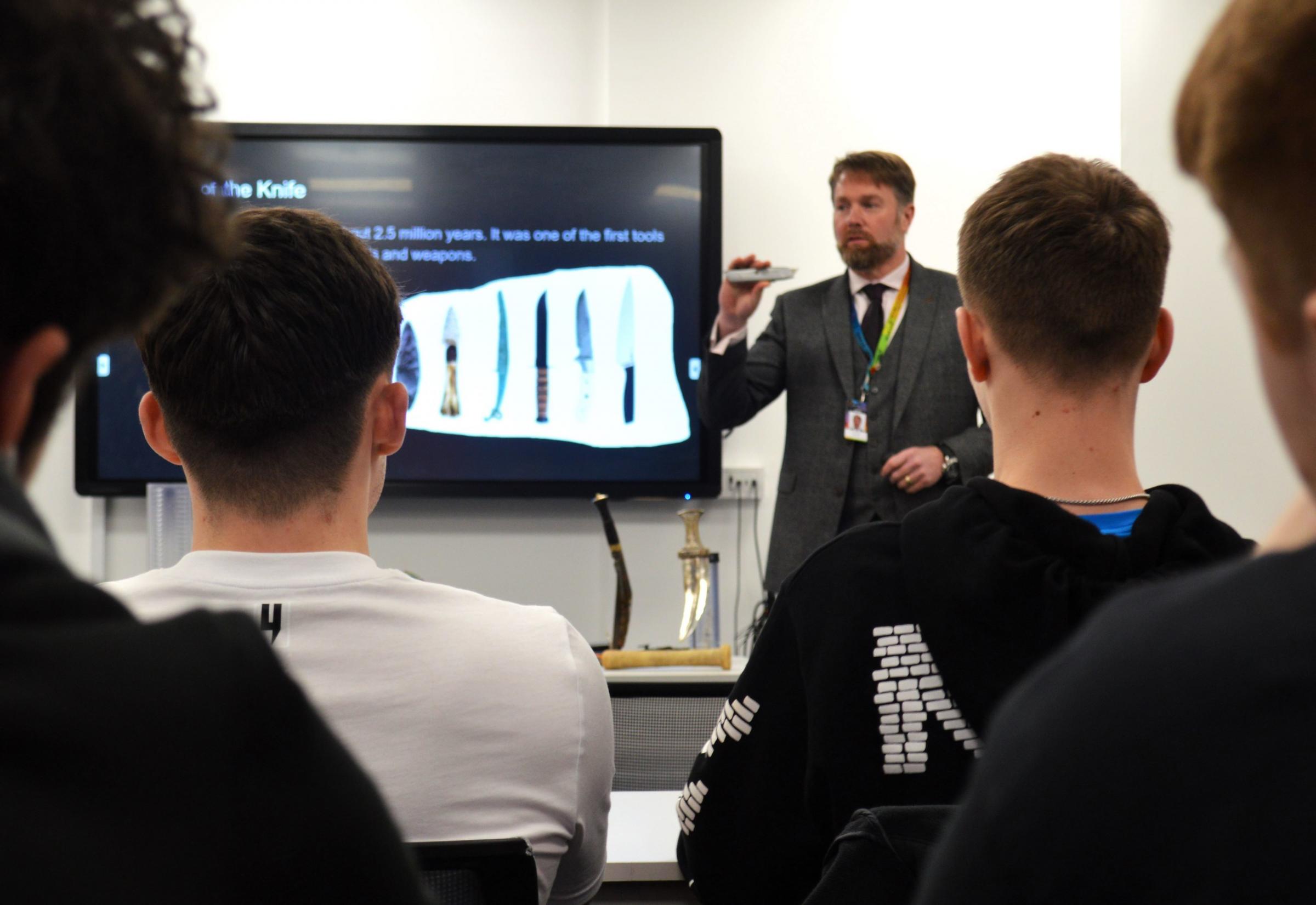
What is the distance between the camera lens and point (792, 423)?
378cm

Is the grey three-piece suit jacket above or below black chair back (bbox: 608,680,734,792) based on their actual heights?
above

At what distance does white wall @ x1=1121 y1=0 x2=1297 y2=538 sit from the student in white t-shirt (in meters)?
1.88

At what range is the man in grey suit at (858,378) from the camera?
363cm

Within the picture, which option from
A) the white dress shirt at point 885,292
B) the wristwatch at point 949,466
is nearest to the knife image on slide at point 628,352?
the white dress shirt at point 885,292

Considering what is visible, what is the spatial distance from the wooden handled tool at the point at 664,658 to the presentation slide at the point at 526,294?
1380 mm

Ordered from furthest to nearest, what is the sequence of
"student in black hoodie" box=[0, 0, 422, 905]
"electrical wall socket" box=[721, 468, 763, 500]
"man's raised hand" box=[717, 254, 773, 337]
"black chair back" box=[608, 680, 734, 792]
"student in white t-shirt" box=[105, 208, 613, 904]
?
"electrical wall socket" box=[721, 468, 763, 500] → "man's raised hand" box=[717, 254, 773, 337] → "black chair back" box=[608, 680, 734, 792] → "student in white t-shirt" box=[105, 208, 613, 904] → "student in black hoodie" box=[0, 0, 422, 905]

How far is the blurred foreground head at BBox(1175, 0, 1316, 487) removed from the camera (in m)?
0.44

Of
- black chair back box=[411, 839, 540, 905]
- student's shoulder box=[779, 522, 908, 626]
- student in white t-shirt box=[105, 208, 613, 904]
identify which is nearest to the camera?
black chair back box=[411, 839, 540, 905]

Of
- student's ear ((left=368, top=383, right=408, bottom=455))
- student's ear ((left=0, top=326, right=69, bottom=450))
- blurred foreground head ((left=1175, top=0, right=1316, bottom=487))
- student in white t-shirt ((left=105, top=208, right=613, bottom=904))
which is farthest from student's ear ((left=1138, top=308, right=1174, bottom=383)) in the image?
student's ear ((left=0, top=326, right=69, bottom=450))

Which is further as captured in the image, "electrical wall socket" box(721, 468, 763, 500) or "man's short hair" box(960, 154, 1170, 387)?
"electrical wall socket" box(721, 468, 763, 500)

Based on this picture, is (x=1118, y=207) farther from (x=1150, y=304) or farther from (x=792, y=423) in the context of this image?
(x=792, y=423)

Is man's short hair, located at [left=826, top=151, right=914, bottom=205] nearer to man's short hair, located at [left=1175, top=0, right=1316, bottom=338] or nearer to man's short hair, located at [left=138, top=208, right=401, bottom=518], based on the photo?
man's short hair, located at [left=138, top=208, right=401, bottom=518]

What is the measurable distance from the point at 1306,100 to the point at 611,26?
4.44 meters

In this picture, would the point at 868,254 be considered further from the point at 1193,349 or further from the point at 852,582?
the point at 852,582
